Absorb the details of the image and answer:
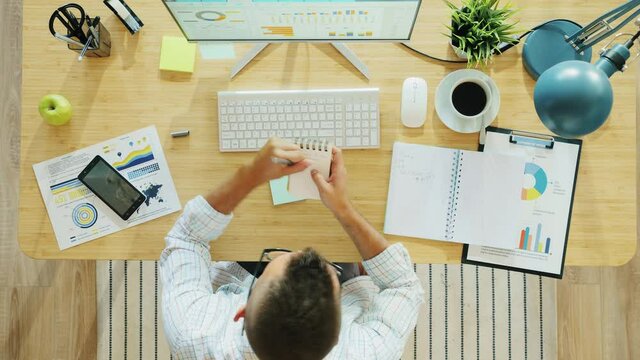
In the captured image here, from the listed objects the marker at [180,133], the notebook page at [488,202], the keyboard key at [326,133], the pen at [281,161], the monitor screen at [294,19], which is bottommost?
the notebook page at [488,202]

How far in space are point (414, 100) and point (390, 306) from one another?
49 cm

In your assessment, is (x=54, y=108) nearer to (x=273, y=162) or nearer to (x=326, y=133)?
(x=273, y=162)

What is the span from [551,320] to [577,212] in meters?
0.81

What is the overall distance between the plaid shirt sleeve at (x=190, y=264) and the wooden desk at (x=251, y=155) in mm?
71

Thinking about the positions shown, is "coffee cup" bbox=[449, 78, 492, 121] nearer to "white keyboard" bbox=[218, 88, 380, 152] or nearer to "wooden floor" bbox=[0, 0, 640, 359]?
"white keyboard" bbox=[218, 88, 380, 152]

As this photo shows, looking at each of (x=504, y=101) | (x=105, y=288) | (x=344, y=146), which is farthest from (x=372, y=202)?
(x=105, y=288)

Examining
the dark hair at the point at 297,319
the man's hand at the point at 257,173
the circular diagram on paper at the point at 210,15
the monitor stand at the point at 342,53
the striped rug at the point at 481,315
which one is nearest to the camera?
the dark hair at the point at 297,319

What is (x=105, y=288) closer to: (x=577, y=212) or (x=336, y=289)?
(x=336, y=289)

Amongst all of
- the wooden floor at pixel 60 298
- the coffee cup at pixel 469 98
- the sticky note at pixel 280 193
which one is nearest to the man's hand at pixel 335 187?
the sticky note at pixel 280 193

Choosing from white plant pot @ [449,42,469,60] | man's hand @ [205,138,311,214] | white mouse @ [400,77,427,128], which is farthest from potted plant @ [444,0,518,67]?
man's hand @ [205,138,311,214]

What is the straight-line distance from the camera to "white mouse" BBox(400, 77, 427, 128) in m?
1.12

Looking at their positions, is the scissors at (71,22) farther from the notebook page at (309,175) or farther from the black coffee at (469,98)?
the black coffee at (469,98)

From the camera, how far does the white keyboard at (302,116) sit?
3.73ft

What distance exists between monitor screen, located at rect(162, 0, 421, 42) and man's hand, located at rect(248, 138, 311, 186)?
242mm
